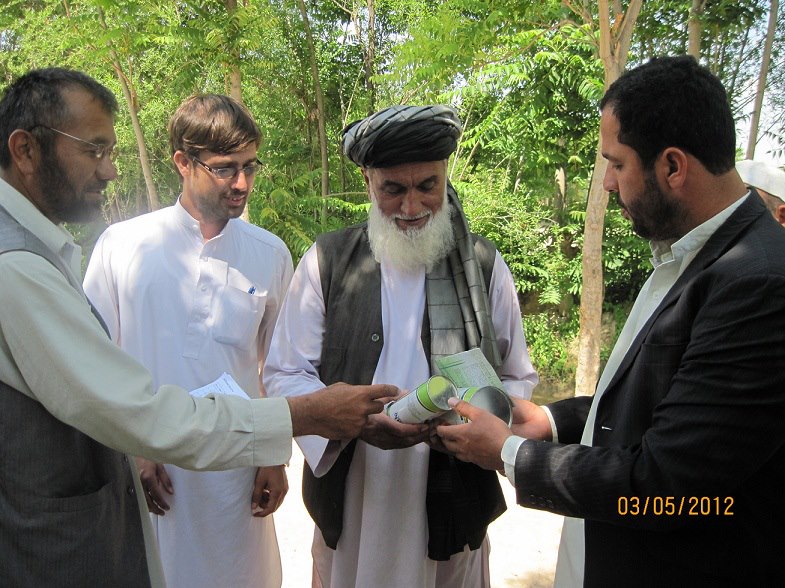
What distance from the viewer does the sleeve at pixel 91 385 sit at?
4.77ft

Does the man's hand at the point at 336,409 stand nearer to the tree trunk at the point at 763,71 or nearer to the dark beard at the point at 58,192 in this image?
the dark beard at the point at 58,192

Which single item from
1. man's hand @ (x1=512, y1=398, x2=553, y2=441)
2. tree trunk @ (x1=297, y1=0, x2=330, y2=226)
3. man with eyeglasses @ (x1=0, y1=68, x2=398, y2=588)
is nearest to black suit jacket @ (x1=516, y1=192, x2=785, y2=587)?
man's hand @ (x1=512, y1=398, x2=553, y2=441)

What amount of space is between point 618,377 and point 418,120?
1.24m

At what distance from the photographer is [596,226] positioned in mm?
5617

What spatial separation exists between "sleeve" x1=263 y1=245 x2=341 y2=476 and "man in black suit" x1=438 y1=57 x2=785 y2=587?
2.96ft

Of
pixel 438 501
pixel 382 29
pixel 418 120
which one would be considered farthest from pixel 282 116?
pixel 438 501

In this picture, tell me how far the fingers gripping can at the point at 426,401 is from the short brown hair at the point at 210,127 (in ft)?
4.64

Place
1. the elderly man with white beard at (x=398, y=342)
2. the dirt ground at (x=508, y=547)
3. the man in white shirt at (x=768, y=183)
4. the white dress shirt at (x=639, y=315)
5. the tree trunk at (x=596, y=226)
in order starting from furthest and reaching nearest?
the tree trunk at (x=596, y=226) → the dirt ground at (x=508, y=547) → the man in white shirt at (x=768, y=183) → the elderly man with white beard at (x=398, y=342) → the white dress shirt at (x=639, y=315)

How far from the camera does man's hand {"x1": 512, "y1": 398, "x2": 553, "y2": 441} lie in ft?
7.09

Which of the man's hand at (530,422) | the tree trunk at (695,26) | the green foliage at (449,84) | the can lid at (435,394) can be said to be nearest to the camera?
the can lid at (435,394)

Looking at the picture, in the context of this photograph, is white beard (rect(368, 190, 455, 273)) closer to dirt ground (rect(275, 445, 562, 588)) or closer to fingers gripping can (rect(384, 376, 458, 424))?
fingers gripping can (rect(384, 376, 458, 424))

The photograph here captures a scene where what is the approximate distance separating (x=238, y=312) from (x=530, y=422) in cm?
129
